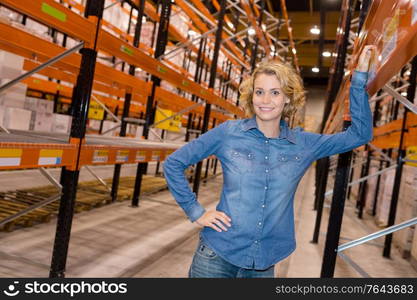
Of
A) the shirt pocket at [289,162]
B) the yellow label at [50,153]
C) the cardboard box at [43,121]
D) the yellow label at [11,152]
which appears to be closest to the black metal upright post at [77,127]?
the yellow label at [50,153]

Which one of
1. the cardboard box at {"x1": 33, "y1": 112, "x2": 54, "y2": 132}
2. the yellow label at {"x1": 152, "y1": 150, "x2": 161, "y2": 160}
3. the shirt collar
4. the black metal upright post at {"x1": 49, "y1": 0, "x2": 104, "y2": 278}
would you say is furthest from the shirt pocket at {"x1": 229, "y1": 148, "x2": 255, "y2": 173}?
the cardboard box at {"x1": 33, "y1": 112, "x2": 54, "y2": 132}

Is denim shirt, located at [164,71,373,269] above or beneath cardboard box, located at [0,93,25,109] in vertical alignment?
beneath

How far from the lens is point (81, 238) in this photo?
4664 millimetres

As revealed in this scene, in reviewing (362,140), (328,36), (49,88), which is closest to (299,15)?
(328,36)

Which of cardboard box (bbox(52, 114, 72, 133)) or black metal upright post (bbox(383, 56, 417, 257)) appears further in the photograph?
cardboard box (bbox(52, 114, 72, 133))

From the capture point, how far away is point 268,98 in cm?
198

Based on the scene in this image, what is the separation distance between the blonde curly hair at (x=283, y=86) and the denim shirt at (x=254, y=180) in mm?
181

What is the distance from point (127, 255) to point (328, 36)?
15156mm

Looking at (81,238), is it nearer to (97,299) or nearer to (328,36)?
(97,299)

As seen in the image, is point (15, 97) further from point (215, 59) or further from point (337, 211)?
point (337, 211)

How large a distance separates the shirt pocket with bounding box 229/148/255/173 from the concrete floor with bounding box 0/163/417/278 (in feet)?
7.62

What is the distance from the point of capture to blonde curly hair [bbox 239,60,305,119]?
2027mm

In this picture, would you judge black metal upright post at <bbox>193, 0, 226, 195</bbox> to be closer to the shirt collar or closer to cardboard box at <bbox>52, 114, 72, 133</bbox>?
cardboard box at <bbox>52, 114, 72, 133</bbox>

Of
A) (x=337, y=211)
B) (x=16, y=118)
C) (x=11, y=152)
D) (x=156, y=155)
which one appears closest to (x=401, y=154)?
(x=337, y=211)
